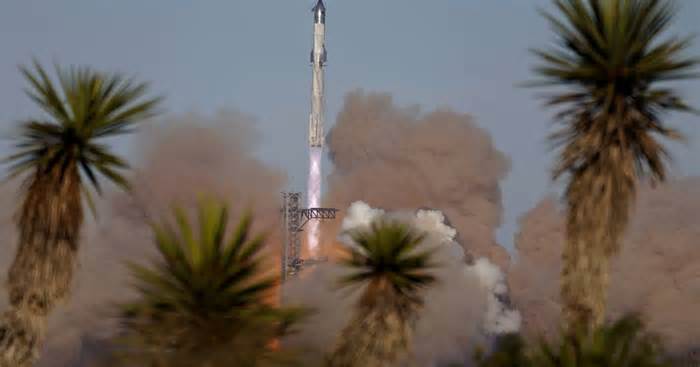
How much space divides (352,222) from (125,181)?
13932 centimetres

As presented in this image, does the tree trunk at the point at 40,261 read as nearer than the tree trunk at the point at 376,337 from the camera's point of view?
Yes

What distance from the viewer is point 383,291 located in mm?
38969

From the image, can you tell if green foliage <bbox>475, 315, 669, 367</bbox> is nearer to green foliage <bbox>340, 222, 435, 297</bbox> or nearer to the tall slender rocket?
green foliage <bbox>340, 222, 435, 297</bbox>

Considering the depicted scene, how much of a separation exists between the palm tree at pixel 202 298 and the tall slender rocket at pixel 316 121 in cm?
14013

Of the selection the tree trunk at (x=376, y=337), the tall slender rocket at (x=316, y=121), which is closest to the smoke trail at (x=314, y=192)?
the tall slender rocket at (x=316, y=121)

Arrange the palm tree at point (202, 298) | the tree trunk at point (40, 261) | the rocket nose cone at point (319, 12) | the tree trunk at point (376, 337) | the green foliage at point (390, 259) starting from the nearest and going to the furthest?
the palm tree at point (202, 298) → the tree trunk at point (40, 261) → the green foliage at point (390, 259) → the tree trunk at point (376, 337) → the rocket nose cone at point (319, 12)

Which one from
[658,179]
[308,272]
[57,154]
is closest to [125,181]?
[57,154]

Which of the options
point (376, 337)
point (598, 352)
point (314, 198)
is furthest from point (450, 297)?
point (598, 352)

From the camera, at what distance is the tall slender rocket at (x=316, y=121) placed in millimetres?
163125

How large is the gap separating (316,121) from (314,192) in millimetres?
14515

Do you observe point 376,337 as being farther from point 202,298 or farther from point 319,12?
point 319,12

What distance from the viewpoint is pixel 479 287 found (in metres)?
179

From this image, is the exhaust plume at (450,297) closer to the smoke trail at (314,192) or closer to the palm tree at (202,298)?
the smoke trail at (314,192)

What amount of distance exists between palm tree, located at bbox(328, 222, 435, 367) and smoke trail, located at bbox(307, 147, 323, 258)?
387ft
